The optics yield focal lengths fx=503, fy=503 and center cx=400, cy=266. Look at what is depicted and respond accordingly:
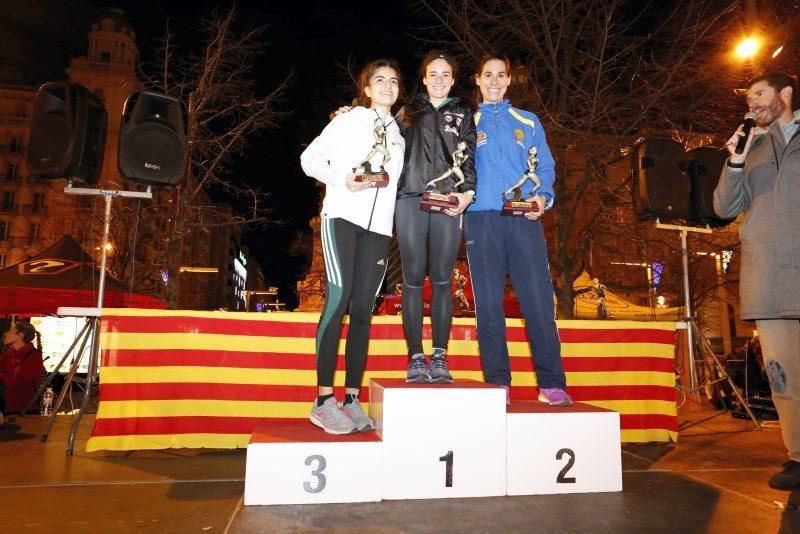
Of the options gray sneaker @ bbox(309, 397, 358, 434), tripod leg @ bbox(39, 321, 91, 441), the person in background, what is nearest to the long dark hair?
gray sneaker @ bbox(309, 397, 358, 434)

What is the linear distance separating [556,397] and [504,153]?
1601 millimetres

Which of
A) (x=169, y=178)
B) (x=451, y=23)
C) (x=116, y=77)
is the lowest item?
(x=169, y=178)

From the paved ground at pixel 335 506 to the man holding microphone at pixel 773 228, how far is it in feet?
1.88

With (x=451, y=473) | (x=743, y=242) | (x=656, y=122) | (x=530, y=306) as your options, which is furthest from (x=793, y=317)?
(x=656, y=122)

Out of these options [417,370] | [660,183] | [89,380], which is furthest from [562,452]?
[660,183]

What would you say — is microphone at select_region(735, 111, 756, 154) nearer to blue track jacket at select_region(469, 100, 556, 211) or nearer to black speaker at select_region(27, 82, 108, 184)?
blue track jacket at select_region(469, 100, 556, 211)

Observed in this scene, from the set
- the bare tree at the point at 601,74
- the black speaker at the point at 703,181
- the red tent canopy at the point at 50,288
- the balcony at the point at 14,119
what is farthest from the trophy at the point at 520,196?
the balcony at the point at 14,119

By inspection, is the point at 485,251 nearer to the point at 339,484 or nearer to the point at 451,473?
the point at 451,473

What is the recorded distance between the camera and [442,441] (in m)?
2.48

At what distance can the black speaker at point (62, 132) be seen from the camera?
3.96 m

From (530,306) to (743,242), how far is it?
139 cm

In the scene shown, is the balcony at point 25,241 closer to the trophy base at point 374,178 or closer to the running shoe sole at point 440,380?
the trophy base at point 374,178

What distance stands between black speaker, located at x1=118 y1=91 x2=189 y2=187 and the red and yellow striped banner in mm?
1171

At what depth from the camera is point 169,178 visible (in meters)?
4.19
